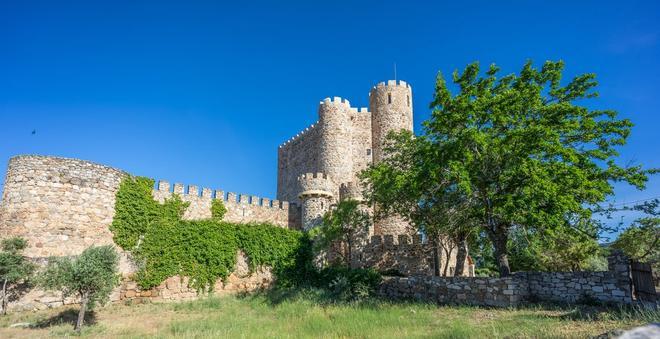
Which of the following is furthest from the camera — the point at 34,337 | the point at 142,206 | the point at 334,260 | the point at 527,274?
the point at 334,260

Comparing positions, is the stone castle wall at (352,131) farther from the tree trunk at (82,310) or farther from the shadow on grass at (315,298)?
the tree trunk at (82,310)

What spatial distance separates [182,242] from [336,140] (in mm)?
15514

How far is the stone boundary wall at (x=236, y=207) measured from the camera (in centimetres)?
2162

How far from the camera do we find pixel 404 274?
2211 cm

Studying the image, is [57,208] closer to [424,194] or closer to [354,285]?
[354,285]

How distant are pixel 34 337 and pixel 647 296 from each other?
17.9m

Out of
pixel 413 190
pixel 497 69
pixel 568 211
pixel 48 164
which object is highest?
pixel 497 69

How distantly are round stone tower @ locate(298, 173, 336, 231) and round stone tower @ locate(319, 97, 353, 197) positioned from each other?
394 cm

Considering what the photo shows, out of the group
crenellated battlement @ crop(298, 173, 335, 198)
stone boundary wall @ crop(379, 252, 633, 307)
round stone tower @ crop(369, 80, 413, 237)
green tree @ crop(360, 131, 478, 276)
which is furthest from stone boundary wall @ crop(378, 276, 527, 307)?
round stone tower @ crop(369, 80, 413, 237)

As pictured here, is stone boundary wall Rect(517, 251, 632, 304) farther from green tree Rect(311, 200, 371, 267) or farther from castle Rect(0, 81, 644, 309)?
green tree Rect(311, 200, 371, 267)

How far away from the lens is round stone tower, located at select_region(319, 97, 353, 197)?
30250mm

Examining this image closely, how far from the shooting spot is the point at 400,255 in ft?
75.2

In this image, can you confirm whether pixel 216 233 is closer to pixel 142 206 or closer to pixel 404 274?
pixel 142 206

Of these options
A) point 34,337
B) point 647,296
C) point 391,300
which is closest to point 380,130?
point 391,300
